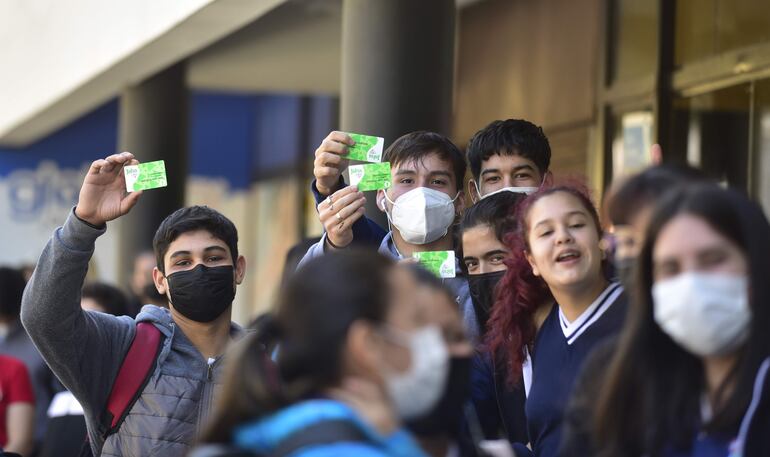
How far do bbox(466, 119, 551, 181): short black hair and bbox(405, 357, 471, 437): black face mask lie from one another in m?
2.63

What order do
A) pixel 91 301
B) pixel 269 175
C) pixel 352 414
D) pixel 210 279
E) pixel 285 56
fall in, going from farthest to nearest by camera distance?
1. pixel 269 175
2. pixel 285 56
3. pixel 91 301
4. pixel 210 279
5. pixel 352 414

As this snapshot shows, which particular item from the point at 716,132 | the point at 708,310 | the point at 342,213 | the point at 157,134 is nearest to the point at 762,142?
the point at 716,132

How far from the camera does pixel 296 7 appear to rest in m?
12.3

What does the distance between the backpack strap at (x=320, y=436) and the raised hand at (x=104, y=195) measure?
224 cm

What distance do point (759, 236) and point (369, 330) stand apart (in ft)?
2.78

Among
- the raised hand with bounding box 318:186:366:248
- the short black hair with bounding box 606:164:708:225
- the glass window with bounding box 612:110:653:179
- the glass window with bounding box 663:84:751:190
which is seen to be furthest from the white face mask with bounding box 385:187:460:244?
the glass window with bounding box 612:110:653:179

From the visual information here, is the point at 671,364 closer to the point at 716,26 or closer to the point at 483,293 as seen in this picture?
the point at 483,293

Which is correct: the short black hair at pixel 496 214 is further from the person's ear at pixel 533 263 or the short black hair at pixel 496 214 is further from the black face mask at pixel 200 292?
the black face mask at pixel 200 292

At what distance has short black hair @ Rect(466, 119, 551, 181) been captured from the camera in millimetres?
5277

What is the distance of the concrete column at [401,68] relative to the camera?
303 inches

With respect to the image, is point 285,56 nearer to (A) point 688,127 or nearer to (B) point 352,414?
(A) point 688,127

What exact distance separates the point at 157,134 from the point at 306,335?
38.9 ft

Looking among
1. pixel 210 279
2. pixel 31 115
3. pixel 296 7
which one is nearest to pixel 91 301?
pixel 210 279

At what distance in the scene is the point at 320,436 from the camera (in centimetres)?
234
